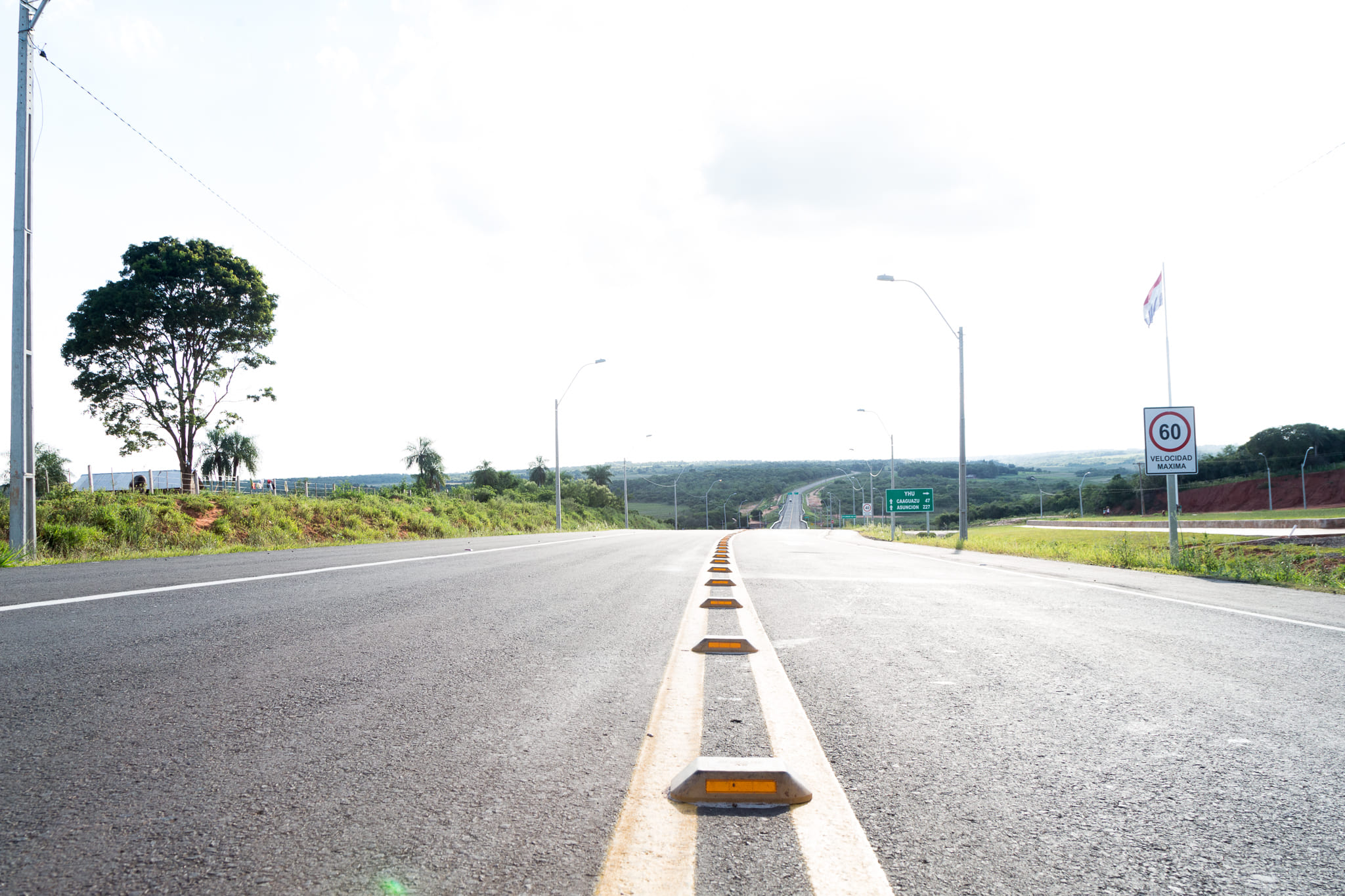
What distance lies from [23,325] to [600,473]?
8577 cm

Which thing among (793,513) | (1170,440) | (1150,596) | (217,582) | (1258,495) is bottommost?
(793,513)

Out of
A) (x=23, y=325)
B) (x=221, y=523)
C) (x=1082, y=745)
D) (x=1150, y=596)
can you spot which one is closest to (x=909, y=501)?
(x=221, y=523)

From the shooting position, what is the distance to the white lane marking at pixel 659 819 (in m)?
1.58

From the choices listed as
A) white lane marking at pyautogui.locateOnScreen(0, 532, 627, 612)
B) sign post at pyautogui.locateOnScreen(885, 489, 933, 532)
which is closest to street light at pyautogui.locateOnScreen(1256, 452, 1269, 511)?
sign post at pyautogui.locateOnScreen(885, 489, 933, 532)

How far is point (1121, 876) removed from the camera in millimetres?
1658

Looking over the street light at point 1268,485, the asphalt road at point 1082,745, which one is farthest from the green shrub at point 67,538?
the street light at point 1268,485

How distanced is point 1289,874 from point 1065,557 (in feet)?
53.7

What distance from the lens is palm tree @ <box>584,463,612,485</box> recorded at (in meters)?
95.1

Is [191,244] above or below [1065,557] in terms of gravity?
above

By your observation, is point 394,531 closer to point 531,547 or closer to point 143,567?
point 531,547

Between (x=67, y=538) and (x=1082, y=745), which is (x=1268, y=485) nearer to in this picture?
(x=1082, y=745)

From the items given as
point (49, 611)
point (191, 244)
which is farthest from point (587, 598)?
point (191, 244)

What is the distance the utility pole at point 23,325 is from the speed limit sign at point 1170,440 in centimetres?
1847

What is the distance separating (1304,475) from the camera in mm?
77625
